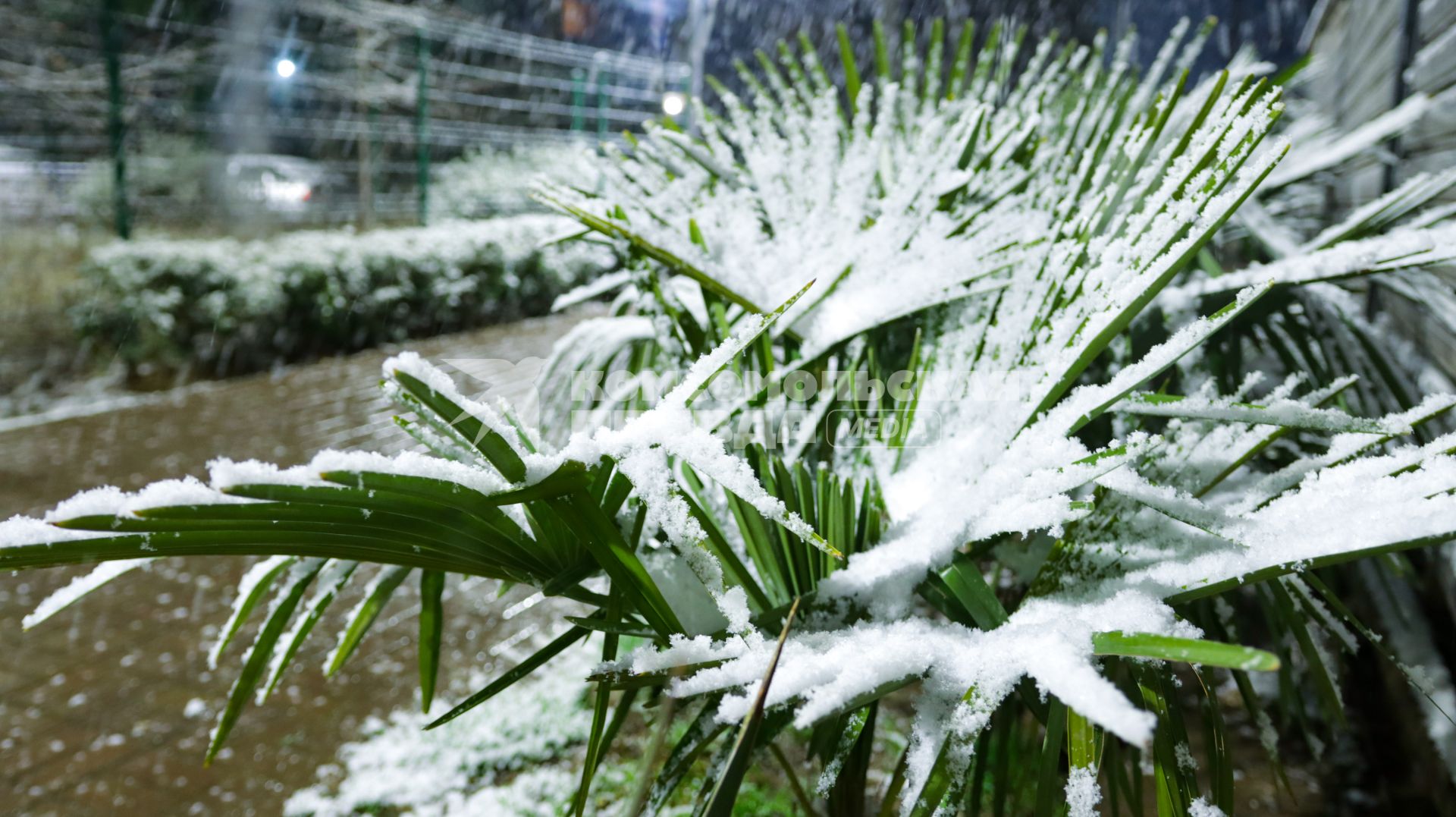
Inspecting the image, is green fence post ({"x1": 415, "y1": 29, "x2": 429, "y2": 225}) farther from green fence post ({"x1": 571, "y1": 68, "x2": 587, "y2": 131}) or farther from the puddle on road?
the puddle on road

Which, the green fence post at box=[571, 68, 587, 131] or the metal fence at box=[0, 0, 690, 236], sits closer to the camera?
the metal fence at box=[0, 0, 690, 236]

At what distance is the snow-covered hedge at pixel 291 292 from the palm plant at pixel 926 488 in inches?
161

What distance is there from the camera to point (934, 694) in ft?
2.53

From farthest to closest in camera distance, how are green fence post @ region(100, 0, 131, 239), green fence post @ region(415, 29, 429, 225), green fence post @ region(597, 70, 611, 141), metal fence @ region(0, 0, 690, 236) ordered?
green fence post @ region(597, 70, 611, 141) < green fence post @ region(415, 29, 429, 225) < metal fence @ region(0, 0, 690, 236) < green fence post @ region(100, 0, 131, 239)

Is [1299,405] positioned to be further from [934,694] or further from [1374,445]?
[934,694]

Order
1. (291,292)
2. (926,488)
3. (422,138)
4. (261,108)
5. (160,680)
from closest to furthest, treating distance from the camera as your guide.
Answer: (926,488)
(160,680)
(291,292)
(422,138)
(261,108)

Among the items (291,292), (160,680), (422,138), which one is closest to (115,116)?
(291,292)

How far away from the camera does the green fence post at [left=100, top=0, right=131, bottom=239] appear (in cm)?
664

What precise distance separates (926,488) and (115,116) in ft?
26.0

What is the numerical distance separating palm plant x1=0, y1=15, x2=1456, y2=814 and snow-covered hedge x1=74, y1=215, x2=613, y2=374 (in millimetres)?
4085

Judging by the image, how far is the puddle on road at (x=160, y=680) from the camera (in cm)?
225

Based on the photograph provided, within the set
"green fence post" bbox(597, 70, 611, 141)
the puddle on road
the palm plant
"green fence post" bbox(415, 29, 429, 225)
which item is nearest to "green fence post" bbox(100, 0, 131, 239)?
the puddle on road

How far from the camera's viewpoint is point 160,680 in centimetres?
278

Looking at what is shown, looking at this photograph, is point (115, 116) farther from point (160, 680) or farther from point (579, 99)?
point (579, 99)
